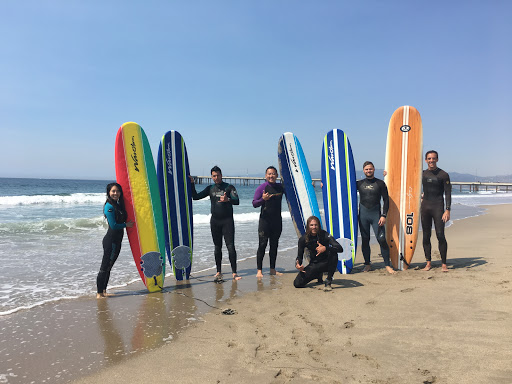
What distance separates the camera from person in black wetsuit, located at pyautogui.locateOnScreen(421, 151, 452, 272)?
179 inches

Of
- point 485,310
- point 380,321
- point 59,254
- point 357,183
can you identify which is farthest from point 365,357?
point 59,254

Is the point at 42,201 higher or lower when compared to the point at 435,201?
lower

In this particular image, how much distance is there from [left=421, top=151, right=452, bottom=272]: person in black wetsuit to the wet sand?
17.5 inches

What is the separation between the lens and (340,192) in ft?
16.8

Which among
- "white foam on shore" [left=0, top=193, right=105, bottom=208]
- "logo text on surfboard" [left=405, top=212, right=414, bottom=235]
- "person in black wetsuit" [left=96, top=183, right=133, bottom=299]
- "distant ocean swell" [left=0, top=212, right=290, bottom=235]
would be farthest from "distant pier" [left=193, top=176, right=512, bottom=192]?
"person in black wetsuit" [left=96, top=183, right=133, bottom=299]

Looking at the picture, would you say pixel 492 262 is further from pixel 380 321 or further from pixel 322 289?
pixel 380 321

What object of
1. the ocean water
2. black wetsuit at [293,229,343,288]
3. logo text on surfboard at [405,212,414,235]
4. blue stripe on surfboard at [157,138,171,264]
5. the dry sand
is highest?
blue stripe on surfboard at [157,138,171,264]

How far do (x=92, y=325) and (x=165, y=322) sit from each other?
61 cm

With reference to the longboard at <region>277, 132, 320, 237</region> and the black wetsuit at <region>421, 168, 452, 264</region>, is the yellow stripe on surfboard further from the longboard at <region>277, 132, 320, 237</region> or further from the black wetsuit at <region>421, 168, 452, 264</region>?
the black wetsuit at <region>421, 168, 452, 264</region>

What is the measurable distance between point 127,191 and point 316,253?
237cm

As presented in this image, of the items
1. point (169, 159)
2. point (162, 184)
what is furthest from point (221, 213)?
point (169, 159)

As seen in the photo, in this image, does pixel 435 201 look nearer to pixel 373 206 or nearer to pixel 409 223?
pixel 409 223

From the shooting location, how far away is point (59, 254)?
6.30 meters

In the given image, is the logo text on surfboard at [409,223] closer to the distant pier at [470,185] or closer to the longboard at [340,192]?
the longboard at [340,192]
